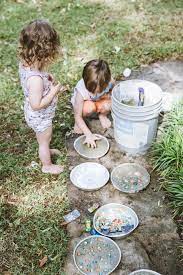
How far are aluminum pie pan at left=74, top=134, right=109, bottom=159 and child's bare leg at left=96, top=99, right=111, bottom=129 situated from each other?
0.67 feet

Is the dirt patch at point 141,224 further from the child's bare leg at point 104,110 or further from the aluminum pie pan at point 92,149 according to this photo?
the child's bare leg at point 104,110

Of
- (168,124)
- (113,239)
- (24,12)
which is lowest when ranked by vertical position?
(113,239)

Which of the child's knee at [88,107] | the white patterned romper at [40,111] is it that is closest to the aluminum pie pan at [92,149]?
the child's knee at [88,107]

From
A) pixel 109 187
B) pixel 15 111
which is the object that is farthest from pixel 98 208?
pixel 15 111

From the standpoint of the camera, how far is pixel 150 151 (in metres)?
3.82

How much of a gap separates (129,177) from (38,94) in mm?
1118

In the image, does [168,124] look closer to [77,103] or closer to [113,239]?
[77,103]

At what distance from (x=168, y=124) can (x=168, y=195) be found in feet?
2.58

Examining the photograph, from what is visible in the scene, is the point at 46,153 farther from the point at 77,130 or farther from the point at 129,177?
the point at 129,177

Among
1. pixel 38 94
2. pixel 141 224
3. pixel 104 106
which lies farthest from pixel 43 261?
pixel 104 106

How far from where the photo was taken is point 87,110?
4.02 meters

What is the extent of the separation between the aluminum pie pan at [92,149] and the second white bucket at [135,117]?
142 mm

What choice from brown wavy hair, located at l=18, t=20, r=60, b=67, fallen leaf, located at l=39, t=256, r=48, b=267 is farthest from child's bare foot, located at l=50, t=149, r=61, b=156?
fallen leaf, located at l=39, t=256, r=48, b=267

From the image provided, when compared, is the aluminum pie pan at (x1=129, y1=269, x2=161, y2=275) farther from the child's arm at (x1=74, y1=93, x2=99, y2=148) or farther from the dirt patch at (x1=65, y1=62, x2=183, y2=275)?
the child's arm at (x1=74, y1=93, x2=99, y2=148)
